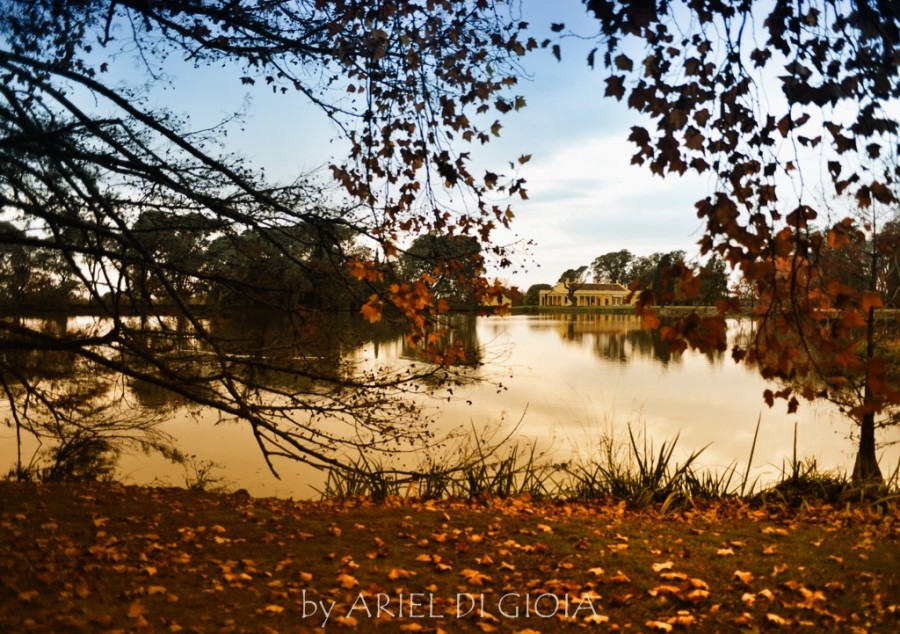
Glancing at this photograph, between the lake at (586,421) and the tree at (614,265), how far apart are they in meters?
46.1

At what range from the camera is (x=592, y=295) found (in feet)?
298

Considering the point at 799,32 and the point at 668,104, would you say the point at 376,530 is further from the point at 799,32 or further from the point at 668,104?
the point at 799,32

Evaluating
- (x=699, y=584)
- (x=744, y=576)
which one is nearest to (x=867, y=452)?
(x=744, y=576)

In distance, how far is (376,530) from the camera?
17.9 feet

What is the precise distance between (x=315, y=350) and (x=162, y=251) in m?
2.05

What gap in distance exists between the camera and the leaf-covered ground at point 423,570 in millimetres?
3762

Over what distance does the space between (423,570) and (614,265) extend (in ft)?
232

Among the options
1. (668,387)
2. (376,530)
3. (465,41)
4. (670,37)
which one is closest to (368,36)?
(465,41)

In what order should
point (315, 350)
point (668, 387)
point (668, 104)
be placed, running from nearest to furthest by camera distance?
point (668, 104) → point (315, 350) → point (668, 387)

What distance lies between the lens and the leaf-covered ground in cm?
376

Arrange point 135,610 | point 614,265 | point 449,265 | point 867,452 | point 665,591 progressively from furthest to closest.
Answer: point 614,265 < point 867,452 < point 449,265 < point 665,591 < point 135,610

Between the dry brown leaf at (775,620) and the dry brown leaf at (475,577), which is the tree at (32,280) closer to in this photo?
the dry brown leaf at (475,577)

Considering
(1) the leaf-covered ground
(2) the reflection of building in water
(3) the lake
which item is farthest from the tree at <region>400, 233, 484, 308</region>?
(2) the reflection of building in water

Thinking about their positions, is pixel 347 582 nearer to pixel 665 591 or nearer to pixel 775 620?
pixel 665 591
